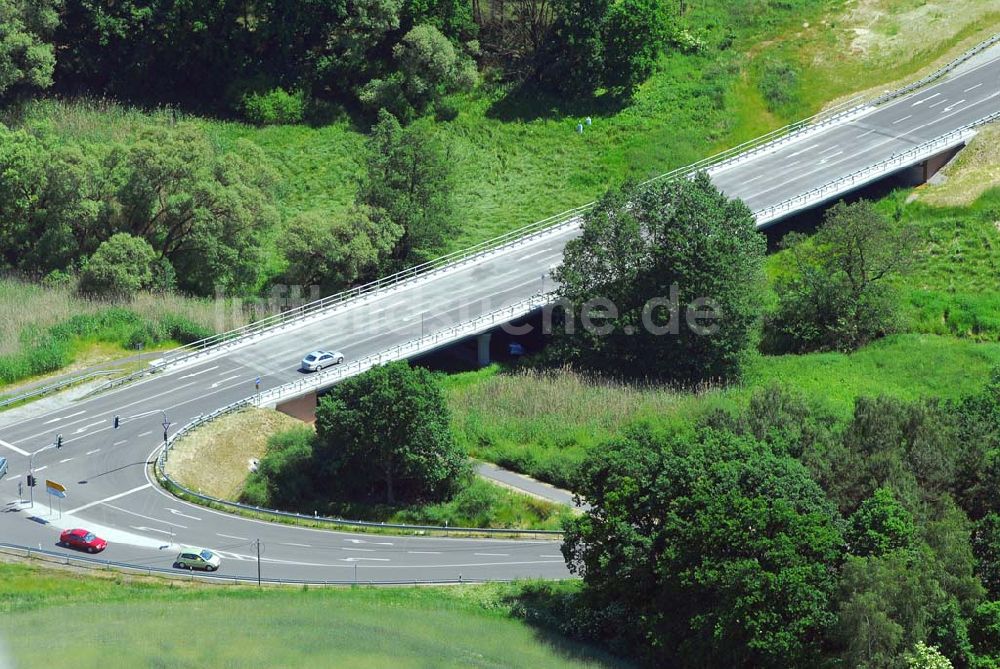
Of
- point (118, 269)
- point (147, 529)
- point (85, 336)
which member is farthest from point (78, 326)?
point (147, 529)

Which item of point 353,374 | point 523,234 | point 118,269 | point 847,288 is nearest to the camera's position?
point 353,374

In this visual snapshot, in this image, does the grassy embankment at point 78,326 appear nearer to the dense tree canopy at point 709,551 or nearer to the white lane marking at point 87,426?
the white lane marking at point 87,426

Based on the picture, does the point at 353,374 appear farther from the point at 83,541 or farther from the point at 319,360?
the point at 83,541

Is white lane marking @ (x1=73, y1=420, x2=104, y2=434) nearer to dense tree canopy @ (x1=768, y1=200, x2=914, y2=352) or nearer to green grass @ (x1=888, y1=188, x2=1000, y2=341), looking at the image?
dense tree canopy @ (x1=768, y1=200, x2=914, y2=352)

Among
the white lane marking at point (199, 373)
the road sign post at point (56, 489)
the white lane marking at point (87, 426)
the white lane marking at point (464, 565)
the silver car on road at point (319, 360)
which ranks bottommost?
the white lane marking at point (464, 565)

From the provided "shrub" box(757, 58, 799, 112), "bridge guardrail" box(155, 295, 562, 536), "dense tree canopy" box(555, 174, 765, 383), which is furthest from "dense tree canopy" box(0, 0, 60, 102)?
"shrub" box(757, 58, 799, 112)

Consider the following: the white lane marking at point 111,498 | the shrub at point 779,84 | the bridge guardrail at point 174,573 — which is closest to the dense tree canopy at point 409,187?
the shrub at point 779,84
